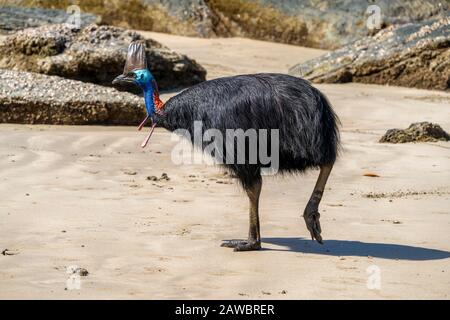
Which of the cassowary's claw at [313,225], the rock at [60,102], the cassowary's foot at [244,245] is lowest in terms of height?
the rock at [60,102]

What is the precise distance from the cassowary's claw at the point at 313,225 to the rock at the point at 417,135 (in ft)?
15.2

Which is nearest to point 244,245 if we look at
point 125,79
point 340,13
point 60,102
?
point 125,79

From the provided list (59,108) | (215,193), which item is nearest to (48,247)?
(215,193)

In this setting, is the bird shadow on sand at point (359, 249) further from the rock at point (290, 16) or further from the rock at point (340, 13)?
the rock at point (340, 13)

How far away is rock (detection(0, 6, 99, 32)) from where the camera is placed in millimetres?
17812

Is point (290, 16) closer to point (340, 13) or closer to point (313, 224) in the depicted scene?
point (340, 13)

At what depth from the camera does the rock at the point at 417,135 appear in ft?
40.0

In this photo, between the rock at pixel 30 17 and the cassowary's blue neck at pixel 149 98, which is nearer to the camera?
the cassowary's blue neck at pixel 149 98

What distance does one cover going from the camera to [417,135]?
12.2 metres

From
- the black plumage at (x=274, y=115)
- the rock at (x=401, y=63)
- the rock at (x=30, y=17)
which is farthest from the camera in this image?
the rock at (x=30, y=17)

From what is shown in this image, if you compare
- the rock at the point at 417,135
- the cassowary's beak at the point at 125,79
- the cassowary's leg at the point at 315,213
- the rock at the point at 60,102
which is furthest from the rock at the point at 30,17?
the cassowary's leg at the point at 315,213

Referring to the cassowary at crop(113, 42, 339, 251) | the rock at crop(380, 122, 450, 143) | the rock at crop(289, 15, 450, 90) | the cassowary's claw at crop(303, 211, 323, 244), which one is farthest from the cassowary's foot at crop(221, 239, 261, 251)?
the rock at crop(289, 15, 450, 90)

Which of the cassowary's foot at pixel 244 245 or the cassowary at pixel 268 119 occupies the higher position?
the cassowary at pixel 268 119

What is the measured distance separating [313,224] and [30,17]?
11.8 meters
